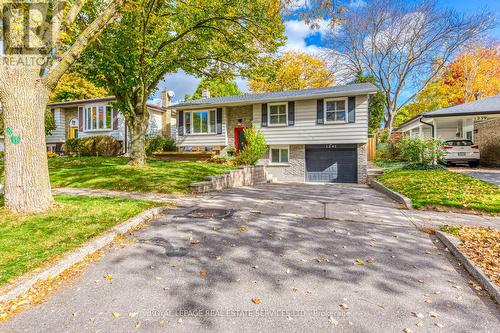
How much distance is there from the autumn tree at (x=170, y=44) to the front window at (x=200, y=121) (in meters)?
5.05

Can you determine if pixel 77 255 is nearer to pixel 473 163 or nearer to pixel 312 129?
pixel 312 129

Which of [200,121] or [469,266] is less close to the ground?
[200,121]

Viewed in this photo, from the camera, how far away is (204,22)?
415 inches

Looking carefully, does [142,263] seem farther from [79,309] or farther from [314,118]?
[314,118]

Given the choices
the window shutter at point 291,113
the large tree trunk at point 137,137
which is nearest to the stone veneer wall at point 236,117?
the window shutter at point 291,113

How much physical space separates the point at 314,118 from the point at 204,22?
26.6 feet

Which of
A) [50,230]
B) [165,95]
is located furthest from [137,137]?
[165,95]

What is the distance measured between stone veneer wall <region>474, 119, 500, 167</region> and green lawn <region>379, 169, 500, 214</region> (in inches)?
259

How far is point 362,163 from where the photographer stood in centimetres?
1517

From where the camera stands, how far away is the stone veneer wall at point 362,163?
15.1m

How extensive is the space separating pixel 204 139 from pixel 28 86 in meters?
12.9

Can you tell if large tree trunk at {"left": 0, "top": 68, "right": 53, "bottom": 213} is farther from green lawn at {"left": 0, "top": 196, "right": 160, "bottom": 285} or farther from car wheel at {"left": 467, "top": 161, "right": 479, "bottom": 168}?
car wheel at {"left": 467, "top": 161, "right": 479, "bottom": 168}

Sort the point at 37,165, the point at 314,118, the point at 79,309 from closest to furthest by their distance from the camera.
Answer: the point at 79,309, the point at 37,165, the point at 314,118

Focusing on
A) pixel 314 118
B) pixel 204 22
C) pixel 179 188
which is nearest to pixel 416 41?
pixel 314 118
